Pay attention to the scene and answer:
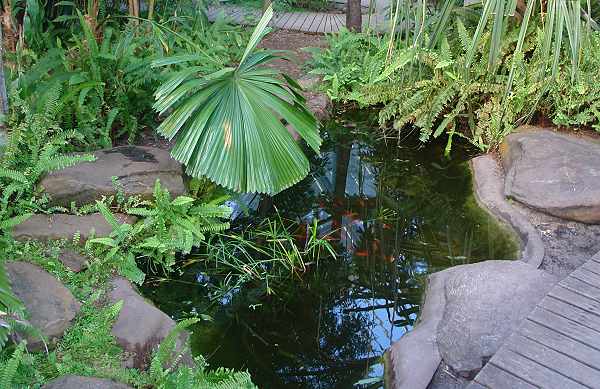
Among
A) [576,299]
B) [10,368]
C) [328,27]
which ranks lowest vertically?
[10,368]

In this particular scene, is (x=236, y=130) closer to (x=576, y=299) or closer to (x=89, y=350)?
(x=89, y=350)

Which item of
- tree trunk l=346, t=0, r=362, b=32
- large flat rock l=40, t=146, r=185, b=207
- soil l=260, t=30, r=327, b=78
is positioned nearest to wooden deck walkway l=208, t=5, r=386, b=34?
soil l=260, t=30, r=327, b=78

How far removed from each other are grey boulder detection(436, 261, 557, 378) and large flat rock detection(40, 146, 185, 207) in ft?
6.46

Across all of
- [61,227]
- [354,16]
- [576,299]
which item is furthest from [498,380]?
[354,16]

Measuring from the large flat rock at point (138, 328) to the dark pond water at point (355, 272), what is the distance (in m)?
0.35

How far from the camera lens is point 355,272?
4320mm

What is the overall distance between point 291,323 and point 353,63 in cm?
366

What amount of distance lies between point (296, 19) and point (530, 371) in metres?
7.47

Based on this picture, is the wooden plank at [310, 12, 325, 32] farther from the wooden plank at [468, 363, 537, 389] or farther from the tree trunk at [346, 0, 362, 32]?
the wooden plank at [468, 363, 537, 389]

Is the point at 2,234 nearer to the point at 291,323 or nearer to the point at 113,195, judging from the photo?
the point at 113,195

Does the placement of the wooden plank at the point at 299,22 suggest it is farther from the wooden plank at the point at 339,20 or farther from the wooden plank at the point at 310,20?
the wooden plank at the point at 339,20

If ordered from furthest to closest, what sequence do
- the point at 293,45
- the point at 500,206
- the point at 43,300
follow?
1. the point at 293,45
2. the point at 500,206
3. the point at 43,300

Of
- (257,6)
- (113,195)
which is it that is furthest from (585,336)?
(257,6)

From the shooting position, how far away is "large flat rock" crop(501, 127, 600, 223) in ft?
14.9
